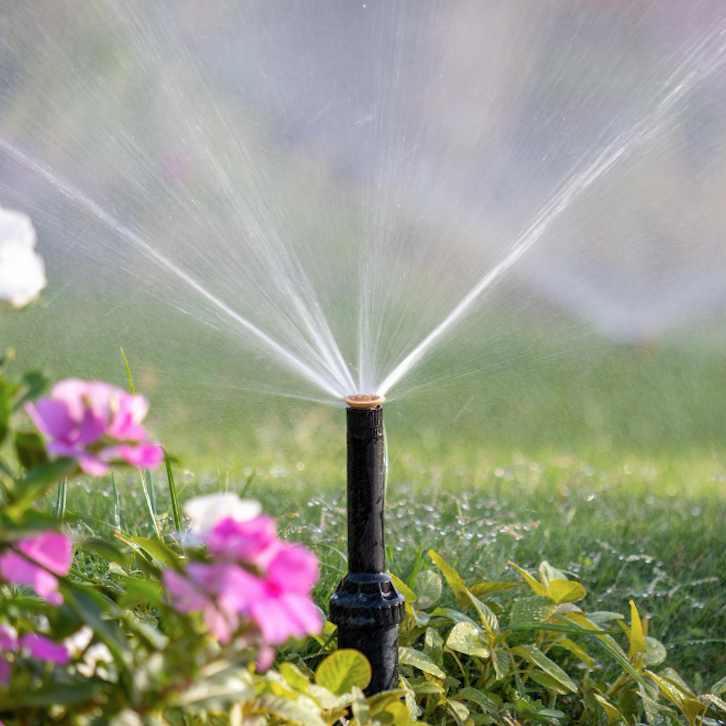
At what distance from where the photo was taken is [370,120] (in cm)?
294

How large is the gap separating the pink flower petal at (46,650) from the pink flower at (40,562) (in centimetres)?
4

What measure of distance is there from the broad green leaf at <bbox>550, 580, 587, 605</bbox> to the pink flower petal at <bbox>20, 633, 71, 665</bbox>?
1106 millimetres

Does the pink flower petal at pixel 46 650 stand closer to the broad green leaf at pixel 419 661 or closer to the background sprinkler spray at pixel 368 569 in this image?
the background sprinkler spray at pixel 368 569

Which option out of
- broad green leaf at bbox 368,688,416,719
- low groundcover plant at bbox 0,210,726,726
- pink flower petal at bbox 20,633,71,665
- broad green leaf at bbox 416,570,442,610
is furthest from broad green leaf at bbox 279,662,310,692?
broad green leaf at bbox 416,570,442,610

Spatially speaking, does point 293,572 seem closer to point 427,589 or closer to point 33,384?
point 33,384

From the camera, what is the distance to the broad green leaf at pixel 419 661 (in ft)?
5.74

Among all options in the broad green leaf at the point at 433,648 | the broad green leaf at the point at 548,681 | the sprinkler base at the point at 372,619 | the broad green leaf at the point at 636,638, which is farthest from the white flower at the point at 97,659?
the broad green leaf at the point at 636,638

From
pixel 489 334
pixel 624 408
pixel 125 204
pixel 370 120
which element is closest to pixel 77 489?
pixel 125 204

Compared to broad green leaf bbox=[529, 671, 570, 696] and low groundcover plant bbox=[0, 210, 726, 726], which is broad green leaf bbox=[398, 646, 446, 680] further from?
low groundcover plant bbox=[0, 210, 726, 726]

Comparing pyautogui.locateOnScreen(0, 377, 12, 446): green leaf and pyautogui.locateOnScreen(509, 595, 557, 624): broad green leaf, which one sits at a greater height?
pyautogui.locateOnScreen(0, 377, 12, 446): green leaf

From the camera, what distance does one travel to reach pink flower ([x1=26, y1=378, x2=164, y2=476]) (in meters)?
0.99

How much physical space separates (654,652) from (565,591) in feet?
0.73

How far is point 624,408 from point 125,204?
7.81 feet

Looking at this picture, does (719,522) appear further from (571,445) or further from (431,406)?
(431,406)
